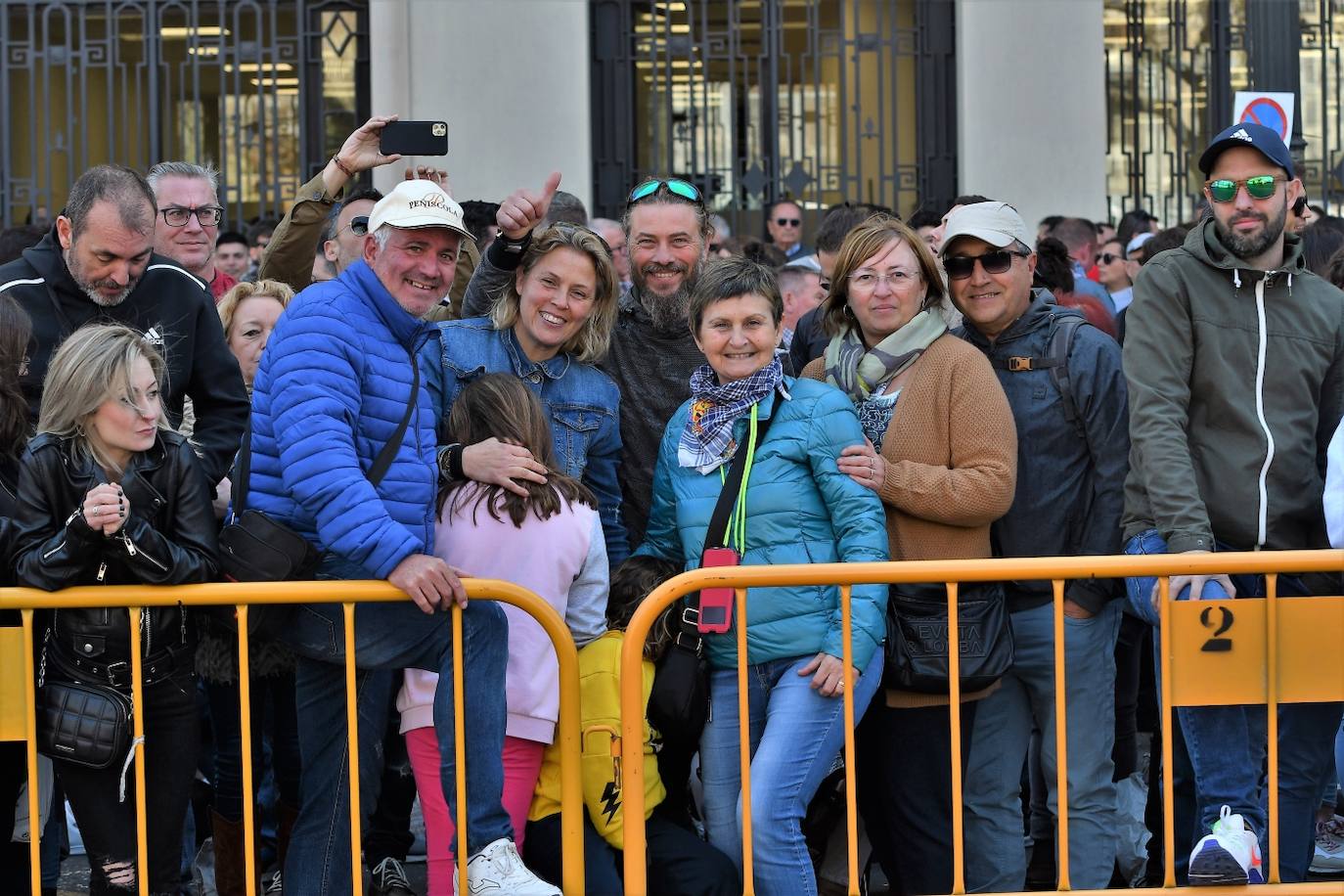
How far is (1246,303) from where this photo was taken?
181 inches

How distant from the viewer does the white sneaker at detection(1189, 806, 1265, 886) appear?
4.18 m

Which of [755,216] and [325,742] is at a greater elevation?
[755,216]

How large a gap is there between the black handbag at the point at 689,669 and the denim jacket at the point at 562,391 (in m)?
0.53

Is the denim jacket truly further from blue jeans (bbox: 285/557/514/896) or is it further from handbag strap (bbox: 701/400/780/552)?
blue jeans (bbox: 285/557/514/896)

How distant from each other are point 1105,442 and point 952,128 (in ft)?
23.6

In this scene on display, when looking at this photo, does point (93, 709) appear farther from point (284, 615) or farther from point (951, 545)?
point (951, 545)

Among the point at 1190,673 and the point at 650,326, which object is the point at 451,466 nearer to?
the point at 650,326

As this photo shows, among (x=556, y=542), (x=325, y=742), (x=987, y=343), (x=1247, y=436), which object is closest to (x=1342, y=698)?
(x=1247, y=436)

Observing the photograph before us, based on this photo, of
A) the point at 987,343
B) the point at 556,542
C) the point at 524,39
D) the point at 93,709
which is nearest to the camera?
the point at 93,709

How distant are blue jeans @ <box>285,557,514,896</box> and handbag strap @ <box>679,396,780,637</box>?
0.53m

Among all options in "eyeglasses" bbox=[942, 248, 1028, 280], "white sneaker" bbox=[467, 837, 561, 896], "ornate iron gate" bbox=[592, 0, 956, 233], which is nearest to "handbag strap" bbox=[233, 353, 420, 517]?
"white sneaker" bbox=[467, 837, 561, 896]

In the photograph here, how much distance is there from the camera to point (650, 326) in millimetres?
5379

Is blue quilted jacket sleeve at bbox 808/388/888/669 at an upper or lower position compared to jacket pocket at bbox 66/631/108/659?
upper

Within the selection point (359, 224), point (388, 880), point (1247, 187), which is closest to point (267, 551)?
point (388, 880)
